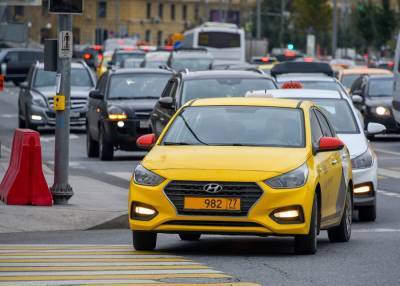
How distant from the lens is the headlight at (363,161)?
1870 cm

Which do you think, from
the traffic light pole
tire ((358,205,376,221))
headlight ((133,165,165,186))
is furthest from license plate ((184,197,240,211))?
the traffic light pole

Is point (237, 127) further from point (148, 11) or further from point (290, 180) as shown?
point (148, 11)

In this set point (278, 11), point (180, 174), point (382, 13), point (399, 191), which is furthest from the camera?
point (278, 11)

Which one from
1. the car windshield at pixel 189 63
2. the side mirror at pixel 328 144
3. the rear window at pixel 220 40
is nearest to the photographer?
the side mirror at pixel 328 144

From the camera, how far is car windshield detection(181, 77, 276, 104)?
25.0 metres

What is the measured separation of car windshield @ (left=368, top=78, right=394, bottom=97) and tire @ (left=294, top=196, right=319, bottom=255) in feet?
85.4

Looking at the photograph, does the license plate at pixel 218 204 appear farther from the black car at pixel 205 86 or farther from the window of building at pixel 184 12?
the window of building at pixel 184 12

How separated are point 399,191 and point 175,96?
3709 millimetres

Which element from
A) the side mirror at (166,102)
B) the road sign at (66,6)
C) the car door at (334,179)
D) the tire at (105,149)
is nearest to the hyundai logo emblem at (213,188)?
the car door at (334,179)

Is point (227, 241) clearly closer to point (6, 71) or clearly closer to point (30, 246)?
point (30, 246)

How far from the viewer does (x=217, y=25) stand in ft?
264

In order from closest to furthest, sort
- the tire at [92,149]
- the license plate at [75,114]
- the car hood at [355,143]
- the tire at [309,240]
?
the tire at [309,240], the car hood at [355,143], the tire at [92,149], the license plate at [75,114]

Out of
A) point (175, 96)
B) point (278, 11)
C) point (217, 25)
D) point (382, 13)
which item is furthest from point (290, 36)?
point (175, 96)

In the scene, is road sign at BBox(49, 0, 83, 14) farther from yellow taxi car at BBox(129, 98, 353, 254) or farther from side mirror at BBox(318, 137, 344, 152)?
side mirror at BBox(318, 137, 344, 152)
